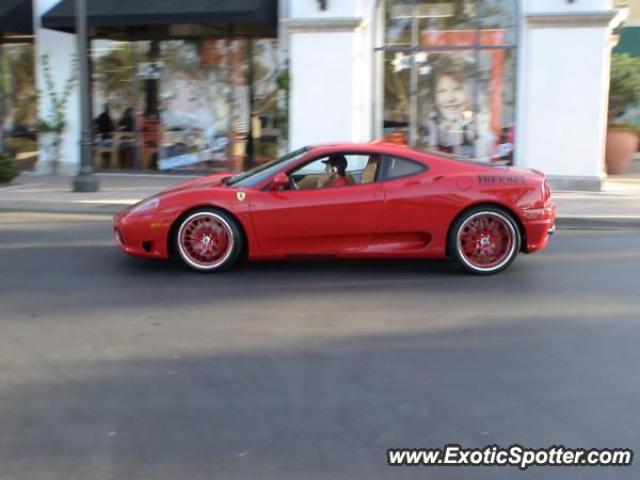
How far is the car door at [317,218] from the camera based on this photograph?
7.84m

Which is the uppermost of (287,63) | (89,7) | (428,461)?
(89,7)

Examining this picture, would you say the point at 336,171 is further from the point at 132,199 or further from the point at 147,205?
the point at 132,199

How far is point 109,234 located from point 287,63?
7.05 meters

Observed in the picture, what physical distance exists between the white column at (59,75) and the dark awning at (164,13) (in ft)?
3.99

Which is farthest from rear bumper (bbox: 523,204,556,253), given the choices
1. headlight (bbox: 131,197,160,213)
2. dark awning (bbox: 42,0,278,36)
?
dark awning (bbox: 42,0,278,36)

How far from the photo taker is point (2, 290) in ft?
24.2

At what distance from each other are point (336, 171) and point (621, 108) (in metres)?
15.6

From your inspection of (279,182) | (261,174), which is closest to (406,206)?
(279,182)

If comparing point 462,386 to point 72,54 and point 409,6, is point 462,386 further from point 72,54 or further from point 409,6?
point 72,54

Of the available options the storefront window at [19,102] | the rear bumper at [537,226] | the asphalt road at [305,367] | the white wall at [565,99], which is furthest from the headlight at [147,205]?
the storefront window at [19,102]

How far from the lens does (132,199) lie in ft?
45.2

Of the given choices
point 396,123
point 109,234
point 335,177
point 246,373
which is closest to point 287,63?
point 396,123

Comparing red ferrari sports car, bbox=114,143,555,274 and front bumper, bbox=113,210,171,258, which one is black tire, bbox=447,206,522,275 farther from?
front bumper, bbox=113,210,171,258

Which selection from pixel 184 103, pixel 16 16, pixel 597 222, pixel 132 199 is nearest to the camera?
pixel 597 222
